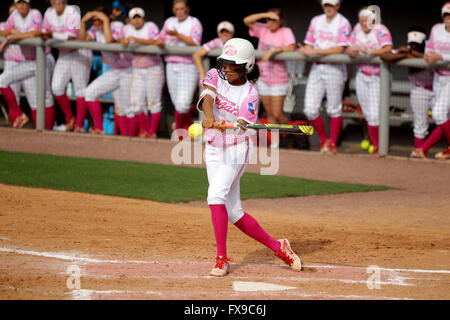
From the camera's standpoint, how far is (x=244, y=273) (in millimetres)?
5824

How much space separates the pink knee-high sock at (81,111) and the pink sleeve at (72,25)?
1069mm

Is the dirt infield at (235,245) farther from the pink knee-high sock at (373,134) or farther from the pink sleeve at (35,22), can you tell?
the pink sleeve at (35,22)

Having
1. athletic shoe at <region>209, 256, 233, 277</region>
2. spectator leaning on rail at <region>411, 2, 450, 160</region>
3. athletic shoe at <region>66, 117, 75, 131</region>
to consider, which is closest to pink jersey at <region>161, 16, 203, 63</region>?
athletic shoe at <region>66, 117, 75, 131</region>

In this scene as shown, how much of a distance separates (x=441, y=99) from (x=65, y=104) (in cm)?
592

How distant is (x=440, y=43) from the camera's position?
1083 centimetres

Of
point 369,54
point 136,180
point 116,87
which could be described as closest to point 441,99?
point 369,54

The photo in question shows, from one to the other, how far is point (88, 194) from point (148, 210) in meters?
1.05

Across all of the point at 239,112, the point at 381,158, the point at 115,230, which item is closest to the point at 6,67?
the point at 381,158

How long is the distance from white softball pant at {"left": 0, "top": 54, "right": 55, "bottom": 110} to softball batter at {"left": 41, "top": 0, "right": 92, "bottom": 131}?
23 centimetres

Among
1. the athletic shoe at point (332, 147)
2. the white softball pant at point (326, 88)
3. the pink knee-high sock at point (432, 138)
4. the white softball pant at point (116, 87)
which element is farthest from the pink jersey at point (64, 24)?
the pink knee-high sock at point (432, 138)

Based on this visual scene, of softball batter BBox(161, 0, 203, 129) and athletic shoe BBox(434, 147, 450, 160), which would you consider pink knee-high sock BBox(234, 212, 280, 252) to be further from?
softball batter BBox(161, 0, 203, 129)

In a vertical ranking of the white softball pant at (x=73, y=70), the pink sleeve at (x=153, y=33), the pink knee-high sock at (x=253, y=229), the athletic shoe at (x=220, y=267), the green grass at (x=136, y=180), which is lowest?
the green grass at (x=136, y=180)

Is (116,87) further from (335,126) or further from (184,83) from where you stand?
(335,126)

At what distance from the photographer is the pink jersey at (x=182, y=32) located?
1241 cm
